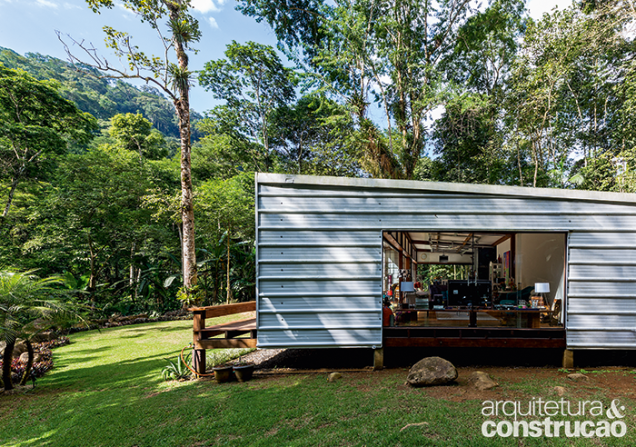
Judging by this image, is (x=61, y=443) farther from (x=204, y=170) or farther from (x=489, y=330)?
(x=204, y=170)

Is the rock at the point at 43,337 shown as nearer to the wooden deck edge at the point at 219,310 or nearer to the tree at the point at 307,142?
the wooden deck edge at the point at 219,310

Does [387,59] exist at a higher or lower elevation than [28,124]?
higher

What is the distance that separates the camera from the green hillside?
35.4 meters

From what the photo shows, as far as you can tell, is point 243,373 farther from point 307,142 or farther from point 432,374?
point 307,142

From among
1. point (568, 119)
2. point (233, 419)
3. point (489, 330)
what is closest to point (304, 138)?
point (568, 119)

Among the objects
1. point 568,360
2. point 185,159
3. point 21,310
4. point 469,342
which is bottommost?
point 568,360

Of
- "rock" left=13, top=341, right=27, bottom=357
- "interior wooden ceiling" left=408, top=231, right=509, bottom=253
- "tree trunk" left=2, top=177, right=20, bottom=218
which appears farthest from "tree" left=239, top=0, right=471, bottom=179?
"tree trunk" left=2, top=177, right=20, bottom=218

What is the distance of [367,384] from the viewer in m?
4.98

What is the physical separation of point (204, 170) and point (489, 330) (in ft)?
74.1

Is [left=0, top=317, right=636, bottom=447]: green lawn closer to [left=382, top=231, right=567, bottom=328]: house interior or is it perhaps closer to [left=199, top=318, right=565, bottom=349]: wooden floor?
[left=199, top=318, right=565, bottom=349]: wooden floor

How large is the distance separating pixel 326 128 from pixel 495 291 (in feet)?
45.3

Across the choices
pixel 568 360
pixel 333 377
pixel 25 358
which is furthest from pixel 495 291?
pixel 25 358

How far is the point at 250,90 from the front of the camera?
59.7 ft

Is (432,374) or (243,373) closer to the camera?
(432,374)
